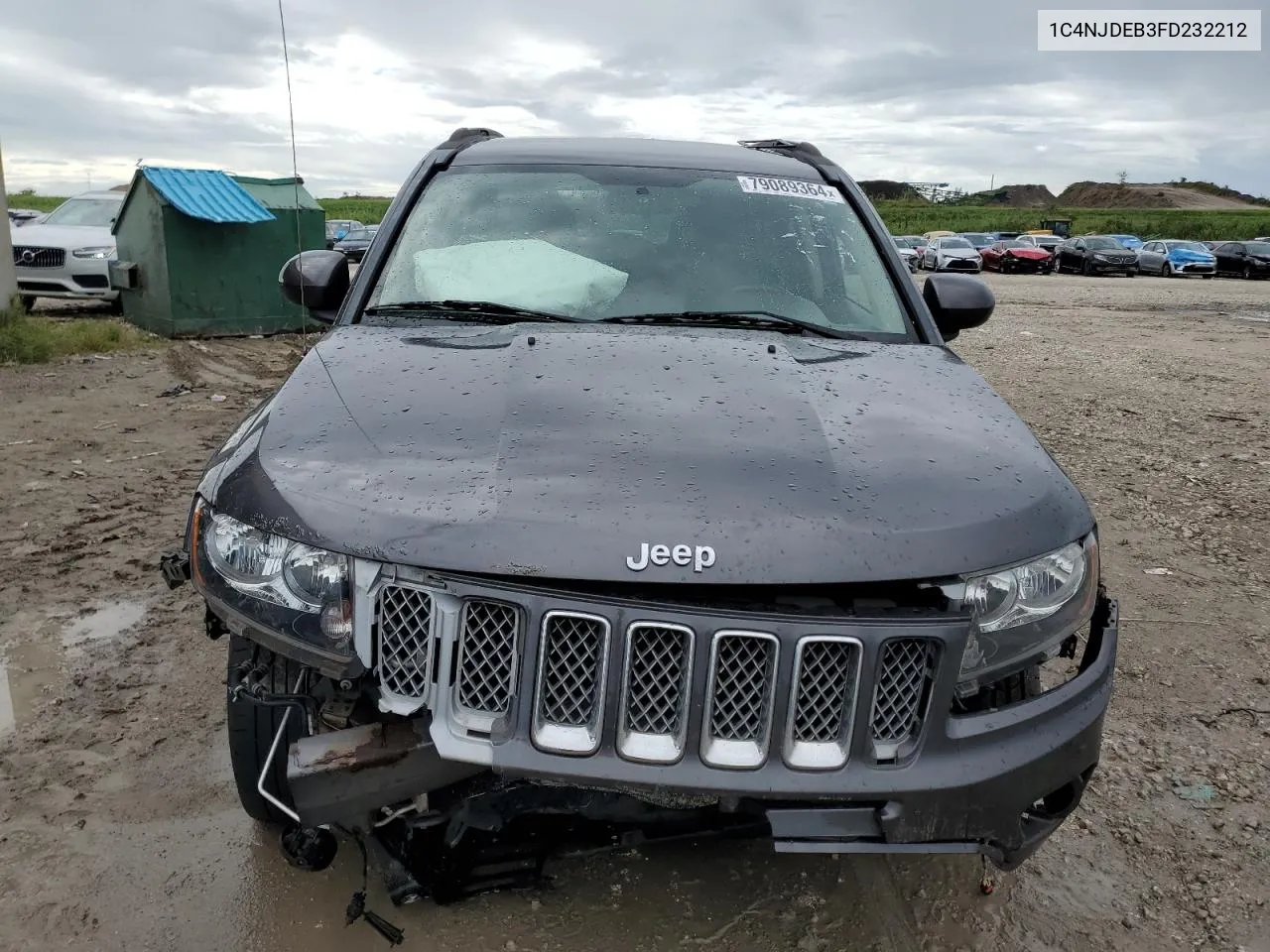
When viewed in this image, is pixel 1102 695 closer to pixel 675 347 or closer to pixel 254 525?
pixel 675 347

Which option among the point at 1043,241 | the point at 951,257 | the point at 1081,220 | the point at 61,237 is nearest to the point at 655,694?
the point at 61,237

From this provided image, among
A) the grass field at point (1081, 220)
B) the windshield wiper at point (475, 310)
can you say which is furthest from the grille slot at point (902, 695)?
the grass field at point (1081, 220)

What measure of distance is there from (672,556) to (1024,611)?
2.46 ft

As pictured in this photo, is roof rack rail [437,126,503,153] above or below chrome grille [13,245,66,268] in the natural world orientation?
above

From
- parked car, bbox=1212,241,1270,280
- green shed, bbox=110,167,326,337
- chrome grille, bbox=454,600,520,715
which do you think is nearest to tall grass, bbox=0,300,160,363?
green shed, bbox=110,167,326,337

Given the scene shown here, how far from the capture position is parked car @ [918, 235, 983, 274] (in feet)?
115

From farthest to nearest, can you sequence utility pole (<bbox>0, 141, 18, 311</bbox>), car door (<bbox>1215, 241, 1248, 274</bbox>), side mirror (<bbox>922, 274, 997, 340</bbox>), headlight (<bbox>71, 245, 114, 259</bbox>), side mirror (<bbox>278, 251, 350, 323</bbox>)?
car door (<bbox>1215, 241, 1248, 274</bbox>), headlight (<bbox>71, 245, 114, 259</bbox>), utility pole (<bbox>0, 141, 18, 311</bbox>), side mirror (<bbox>922, 274, 997, 340</bbox>), side mirror (<bbox>278, 251, 350, 323</bbox>)

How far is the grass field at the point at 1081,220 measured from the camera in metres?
63.1

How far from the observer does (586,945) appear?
7.50 feet

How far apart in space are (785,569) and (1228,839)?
6.12 ft

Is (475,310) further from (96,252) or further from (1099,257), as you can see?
(1099,257)

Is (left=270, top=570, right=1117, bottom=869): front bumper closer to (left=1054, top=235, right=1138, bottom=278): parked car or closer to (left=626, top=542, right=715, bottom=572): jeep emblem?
(left=626, top=542, right=715, bottom=572): jeep emblem

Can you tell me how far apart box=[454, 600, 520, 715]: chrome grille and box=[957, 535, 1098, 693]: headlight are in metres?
0.85

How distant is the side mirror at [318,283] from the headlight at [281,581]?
1487mm
